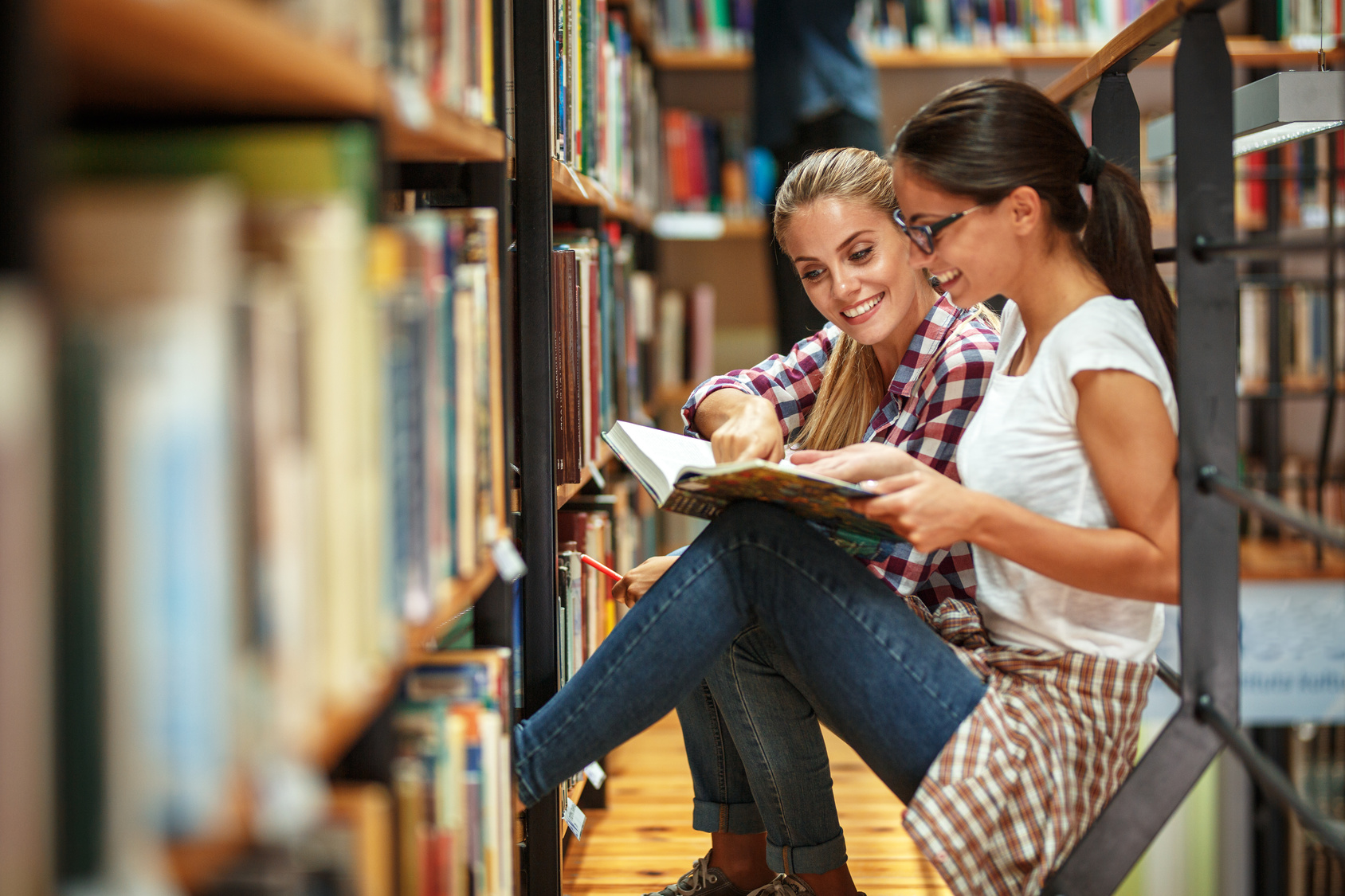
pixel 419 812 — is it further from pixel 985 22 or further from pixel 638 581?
pixel 985 22

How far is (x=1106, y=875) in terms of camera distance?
3.48 ft

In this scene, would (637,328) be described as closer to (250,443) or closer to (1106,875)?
(1106,875)

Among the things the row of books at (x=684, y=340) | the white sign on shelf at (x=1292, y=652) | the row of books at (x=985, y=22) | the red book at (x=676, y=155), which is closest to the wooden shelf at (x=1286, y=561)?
the white sign on shelf at (x=1292, y=652)

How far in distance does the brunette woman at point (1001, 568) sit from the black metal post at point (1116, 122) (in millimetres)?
257

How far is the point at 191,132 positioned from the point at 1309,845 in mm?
3639

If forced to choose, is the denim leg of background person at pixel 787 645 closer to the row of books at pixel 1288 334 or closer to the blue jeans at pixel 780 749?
the blue jeans at pixel 780 749

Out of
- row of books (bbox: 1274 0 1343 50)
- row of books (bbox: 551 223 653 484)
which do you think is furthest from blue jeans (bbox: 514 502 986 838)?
row of books (bbox: 1274 0 1343 50)

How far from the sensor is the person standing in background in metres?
2.58

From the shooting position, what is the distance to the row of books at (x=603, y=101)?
151 centimetres

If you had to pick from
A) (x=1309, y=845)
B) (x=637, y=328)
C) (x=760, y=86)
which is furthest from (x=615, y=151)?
(x=1309, y=845)

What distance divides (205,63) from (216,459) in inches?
6.8

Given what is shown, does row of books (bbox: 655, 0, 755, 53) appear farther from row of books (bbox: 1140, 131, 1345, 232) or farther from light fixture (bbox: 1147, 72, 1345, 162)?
light fixture (bbox: 1147, 72, 1345, 162)

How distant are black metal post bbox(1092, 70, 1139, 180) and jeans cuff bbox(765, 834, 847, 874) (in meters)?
0.94

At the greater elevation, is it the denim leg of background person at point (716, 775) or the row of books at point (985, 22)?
the row of books at point (985, 22)
